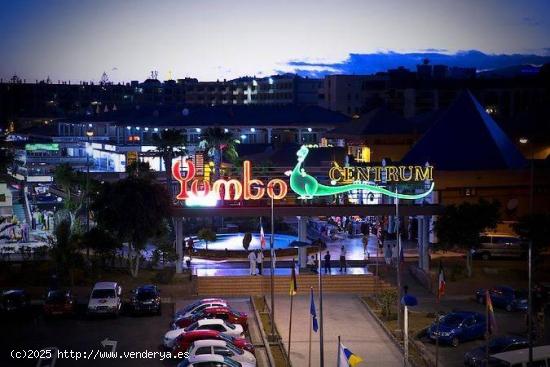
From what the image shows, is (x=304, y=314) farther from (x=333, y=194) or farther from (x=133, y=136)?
(x=133, y=136)

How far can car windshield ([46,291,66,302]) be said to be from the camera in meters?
39.0

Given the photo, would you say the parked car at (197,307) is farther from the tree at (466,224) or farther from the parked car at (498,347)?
the tree at (466,224)

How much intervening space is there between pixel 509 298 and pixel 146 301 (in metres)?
16.3

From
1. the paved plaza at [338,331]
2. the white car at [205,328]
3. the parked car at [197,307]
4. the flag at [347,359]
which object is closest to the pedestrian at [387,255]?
the paved plaza at [338,331]

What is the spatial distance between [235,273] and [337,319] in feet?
30.3

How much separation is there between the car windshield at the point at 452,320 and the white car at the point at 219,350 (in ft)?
28.2

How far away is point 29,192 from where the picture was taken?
90.0m

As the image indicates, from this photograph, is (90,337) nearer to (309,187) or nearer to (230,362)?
(230,362)

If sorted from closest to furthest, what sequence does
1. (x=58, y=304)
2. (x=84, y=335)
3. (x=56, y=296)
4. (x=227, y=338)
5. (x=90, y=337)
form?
(x=227, y=338) < (x=90, y=337) < (x=84, y=335) < (x=58, y=304) < (x=56, y=296)

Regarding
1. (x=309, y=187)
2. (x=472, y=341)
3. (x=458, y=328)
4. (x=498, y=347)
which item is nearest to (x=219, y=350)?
(x=498, y=347)

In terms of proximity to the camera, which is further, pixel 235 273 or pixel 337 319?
pixel 235 273

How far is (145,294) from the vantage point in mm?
39812

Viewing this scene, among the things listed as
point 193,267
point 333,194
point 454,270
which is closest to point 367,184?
point 333,194

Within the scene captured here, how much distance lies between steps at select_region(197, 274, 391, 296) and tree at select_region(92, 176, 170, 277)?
11.9 feet
